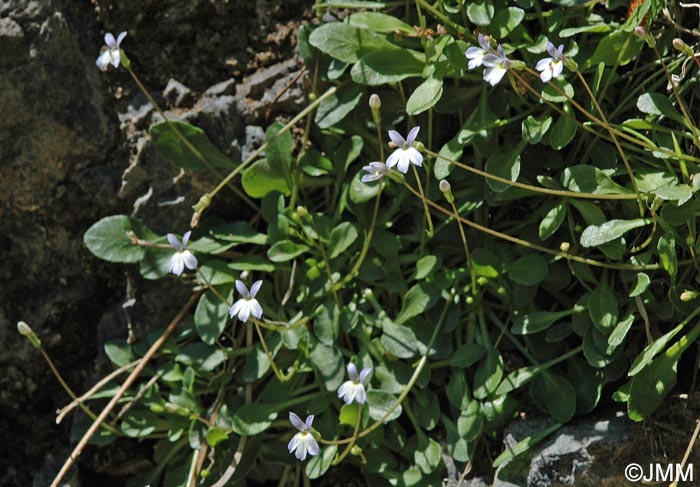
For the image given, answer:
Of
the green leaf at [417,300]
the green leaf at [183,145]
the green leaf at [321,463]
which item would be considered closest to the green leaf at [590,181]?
the green leaf at [417,300]

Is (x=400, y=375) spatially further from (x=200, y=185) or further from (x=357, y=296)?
(x=200, y=185)

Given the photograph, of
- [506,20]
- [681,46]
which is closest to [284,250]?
[506,20]

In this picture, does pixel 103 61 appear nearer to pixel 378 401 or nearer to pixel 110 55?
pixel 110 55

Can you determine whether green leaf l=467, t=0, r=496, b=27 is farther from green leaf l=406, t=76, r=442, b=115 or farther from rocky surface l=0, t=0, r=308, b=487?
rocky surface l=0, t=0, r=308, b=487

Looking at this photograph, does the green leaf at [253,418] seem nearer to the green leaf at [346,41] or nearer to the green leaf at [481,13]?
Answer: the green leaf at [346,41]

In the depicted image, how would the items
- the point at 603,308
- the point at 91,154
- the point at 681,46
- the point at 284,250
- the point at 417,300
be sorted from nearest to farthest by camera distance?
the point at 681,46 < the point at 603,308 < the point at 417,300 < the point at 284,250 < the point at 91,154

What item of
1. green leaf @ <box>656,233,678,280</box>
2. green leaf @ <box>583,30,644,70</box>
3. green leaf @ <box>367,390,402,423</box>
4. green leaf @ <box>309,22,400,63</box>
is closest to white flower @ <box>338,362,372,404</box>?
green leaf @ <box>367,390,402,423</box>

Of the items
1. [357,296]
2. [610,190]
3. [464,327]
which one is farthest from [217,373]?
[610,190]
